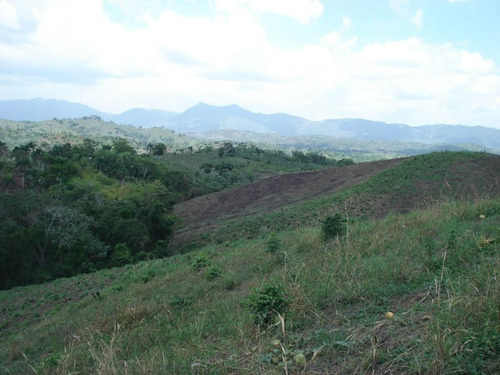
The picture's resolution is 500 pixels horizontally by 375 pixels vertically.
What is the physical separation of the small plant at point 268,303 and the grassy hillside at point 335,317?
14 mm

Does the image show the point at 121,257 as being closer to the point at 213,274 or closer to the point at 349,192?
the point at 349,192

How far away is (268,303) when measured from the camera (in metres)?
4.42

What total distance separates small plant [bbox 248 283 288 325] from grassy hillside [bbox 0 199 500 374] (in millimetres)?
14

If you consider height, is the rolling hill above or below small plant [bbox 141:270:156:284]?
above

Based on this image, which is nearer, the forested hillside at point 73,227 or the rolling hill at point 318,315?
the rolling hill at point 318,315

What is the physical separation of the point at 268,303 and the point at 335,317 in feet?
2.56

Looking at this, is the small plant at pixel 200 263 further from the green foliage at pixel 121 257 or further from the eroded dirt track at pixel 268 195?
the eroded dirt track at pixel 268 195

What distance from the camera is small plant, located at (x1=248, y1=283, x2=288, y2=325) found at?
4328 millimetres

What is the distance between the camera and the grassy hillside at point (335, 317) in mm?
2953

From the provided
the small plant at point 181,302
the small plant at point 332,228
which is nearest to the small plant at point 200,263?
the small plant at point 181,302

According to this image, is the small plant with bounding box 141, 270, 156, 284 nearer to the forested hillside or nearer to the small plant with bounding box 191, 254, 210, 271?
the small plant with bounding box 191, 254, 210, 271

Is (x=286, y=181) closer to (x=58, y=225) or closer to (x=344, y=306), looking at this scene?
(x=58, y=225)

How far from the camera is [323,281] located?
496cm

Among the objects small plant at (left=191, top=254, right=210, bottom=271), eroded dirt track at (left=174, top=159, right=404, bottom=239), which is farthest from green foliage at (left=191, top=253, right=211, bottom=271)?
eroded dirt track at (left=174, top=159, right=404, bottom=239)
